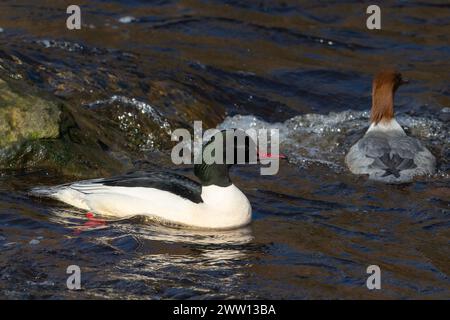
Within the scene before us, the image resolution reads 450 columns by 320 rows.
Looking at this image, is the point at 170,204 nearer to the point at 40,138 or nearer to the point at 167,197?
the point at 167,197

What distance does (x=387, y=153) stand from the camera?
1077 cm

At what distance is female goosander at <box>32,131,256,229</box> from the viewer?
835 cm

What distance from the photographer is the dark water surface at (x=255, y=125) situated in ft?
23.5

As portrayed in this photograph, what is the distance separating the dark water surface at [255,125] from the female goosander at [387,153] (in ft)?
0.62

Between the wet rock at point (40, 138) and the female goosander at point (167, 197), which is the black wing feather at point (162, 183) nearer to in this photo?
the female goosander at point (167, 197)

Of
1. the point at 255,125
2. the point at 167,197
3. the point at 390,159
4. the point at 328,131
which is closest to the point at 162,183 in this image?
the point at 167,197

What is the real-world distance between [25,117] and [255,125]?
357 cm

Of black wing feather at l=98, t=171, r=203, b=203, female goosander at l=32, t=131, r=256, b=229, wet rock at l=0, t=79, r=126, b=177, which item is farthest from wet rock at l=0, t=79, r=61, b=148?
black wing feather at l=98, t=171, r=203, b=203

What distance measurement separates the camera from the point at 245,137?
8719 mm

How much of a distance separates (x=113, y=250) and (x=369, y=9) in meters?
9.30

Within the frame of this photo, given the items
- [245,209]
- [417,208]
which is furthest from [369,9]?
[245,209]

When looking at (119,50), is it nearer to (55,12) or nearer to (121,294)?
(55,12)

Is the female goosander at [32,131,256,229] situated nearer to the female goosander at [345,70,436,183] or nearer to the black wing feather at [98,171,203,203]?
the black wing feather at [98,171,203,203]

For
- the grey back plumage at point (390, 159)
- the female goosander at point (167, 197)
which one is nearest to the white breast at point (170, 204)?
the female goosander at point (167, 197)
